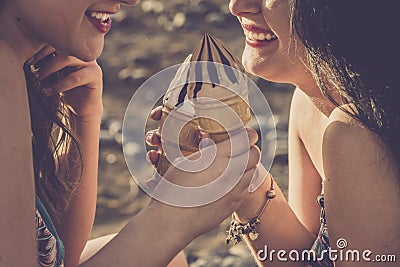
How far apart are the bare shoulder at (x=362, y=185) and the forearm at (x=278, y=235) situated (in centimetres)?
44

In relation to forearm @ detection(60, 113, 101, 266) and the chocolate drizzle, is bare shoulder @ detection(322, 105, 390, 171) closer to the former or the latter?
the chocolate drizzle

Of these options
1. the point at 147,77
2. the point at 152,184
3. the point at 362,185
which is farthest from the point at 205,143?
the point at 147,77

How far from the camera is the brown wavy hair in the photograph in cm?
228

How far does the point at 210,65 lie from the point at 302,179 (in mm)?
809

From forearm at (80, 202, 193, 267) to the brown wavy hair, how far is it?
39 cm

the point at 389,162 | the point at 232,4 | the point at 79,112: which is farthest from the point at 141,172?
the point at 389,162

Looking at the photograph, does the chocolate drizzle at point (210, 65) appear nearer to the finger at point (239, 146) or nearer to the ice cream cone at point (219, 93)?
the ice cream cone at point (219, 93)

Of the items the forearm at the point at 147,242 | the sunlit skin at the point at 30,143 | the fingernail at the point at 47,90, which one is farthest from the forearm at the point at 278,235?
the fingernail at the point at 47,90

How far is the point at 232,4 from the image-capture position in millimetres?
2312

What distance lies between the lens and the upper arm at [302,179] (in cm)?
270

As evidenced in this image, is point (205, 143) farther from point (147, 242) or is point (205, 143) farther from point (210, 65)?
point (147, 242)

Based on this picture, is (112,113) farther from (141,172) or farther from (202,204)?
(202,204)

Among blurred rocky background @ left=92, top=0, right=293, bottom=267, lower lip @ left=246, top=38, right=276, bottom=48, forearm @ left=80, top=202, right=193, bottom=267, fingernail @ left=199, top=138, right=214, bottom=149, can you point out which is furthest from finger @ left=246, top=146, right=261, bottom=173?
blurred rocky background @ left=92, top=0, right=293, bottom=267

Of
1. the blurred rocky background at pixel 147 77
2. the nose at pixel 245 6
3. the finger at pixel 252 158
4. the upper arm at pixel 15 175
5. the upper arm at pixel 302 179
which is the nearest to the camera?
the upper arm at pixel 15 175
